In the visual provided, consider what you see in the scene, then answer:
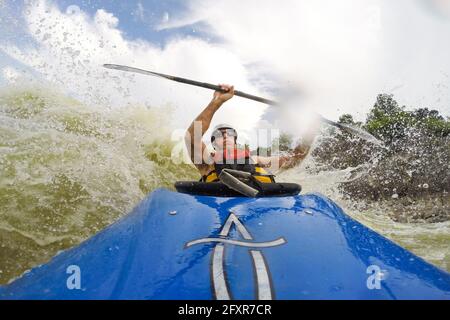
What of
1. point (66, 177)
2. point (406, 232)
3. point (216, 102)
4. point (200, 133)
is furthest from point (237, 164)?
point (406, 232)

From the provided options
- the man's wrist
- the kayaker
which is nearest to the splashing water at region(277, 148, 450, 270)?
the kayaker

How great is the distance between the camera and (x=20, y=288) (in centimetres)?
193

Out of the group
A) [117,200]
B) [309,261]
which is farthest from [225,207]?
[117,200]

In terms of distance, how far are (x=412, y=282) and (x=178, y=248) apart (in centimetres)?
111

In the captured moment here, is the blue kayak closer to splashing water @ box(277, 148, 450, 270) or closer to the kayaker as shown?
the kayaker

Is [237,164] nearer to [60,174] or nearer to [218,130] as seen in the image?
[218,130]

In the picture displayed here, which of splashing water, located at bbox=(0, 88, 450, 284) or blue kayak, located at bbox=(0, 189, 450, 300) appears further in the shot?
splashing water, located at bbox=(0, 88, 450, 284)

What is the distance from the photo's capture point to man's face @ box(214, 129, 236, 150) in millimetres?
3869

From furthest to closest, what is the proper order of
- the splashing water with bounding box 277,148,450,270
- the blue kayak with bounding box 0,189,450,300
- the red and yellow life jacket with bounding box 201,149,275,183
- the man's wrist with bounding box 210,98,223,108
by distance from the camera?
the splashing water with bounding box 277,148,450,270, the man's wrist with bounding box 210,98,223,108, the red and yellow life jacket with bounding box 201,149,275,183, the blue kayak with bounding box 0,189,450,300

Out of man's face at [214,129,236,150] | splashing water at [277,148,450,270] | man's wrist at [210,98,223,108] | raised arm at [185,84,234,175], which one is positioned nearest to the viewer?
man's face at [214,129,236,150]

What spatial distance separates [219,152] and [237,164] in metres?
0.24

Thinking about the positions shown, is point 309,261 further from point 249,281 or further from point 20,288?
point 20,288

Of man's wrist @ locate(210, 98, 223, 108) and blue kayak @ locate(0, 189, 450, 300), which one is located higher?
man's wrist @ locate(210, 98, 223, 108)
